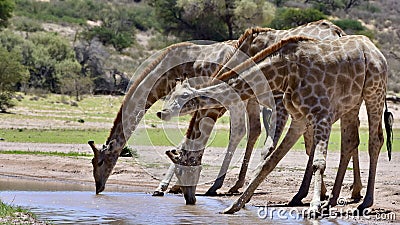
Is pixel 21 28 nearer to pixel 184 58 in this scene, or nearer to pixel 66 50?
pixel 66 50

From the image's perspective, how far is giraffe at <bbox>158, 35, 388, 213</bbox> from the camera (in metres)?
10.3

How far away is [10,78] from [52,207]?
22846 millimetres

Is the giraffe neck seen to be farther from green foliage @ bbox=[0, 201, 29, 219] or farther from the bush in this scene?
the bush

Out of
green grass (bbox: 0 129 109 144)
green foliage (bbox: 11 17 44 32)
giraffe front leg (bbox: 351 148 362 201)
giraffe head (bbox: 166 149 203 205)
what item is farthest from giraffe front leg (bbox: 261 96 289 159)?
green foliage (bbox: 11 17 44 32)

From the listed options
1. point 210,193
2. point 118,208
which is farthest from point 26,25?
point 118,208

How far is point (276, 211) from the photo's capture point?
11.5 m

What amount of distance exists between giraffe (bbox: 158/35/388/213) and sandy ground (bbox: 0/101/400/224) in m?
1.41

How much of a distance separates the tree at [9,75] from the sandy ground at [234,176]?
34.3 ft

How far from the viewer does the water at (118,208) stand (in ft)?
34.4

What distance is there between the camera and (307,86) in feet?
34.3

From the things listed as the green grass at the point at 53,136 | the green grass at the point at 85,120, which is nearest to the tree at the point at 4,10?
the green grass at the point at 85,120

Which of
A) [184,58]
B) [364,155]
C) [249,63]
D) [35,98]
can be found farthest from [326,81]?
[35,98]

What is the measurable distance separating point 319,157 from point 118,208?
124 inches

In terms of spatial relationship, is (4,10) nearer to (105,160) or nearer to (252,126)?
(252,126)
